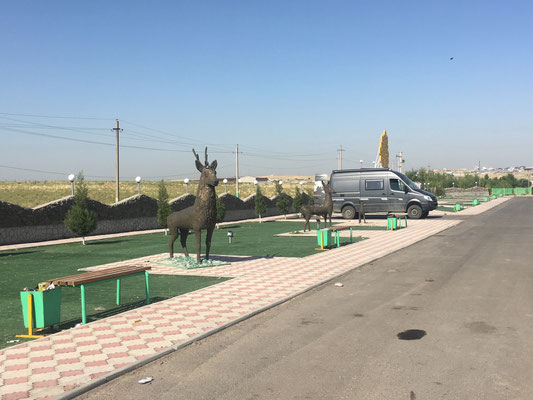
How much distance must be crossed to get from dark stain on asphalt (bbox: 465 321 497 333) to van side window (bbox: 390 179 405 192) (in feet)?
83.2

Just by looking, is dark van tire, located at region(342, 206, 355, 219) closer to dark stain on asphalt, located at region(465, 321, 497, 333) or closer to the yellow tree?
dark stain on asphalt, located at region(465, 321, 497, 333)

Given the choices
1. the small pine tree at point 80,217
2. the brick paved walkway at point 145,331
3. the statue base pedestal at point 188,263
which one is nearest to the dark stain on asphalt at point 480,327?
the brick paved walkway at point 145,331

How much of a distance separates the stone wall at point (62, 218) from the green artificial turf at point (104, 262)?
229 cm

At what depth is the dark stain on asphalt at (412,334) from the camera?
728 centimetres

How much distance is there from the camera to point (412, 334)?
7449 mm

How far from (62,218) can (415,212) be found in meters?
21.3

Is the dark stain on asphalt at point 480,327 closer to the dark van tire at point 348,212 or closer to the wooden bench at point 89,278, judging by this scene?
the wooden bench at point 89,278

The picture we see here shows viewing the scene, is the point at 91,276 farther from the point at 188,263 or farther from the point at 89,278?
the point at 188,263

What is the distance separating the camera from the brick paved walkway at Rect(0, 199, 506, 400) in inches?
230

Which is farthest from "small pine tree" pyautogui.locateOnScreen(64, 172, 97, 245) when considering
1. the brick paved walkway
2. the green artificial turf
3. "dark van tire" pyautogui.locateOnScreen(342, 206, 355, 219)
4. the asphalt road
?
"dark van tire" pyautogui.locateOnScreen(342, 206, 355, 219)

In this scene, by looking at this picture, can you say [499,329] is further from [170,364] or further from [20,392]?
[20,392]

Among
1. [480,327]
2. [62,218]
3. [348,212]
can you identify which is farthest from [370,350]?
[348,212]

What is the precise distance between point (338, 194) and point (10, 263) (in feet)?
73.6

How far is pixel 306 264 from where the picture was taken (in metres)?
14.6
